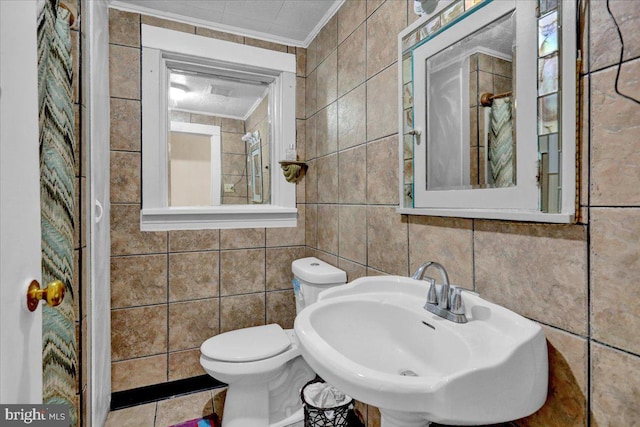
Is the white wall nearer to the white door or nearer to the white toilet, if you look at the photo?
the white toilet

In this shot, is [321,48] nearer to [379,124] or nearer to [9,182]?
[379,124]

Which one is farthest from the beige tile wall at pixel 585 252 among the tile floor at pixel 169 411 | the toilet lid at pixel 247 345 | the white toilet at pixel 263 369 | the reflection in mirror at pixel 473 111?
the tile floor at pixel 169 411

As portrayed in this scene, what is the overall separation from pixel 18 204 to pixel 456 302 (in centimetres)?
102

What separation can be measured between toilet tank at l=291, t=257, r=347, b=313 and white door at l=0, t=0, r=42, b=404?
1126 mm

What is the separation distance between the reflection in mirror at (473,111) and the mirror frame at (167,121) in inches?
→ 44.9

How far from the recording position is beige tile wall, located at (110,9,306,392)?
5.59 feet

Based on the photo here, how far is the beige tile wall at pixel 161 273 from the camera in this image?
5.59 feet

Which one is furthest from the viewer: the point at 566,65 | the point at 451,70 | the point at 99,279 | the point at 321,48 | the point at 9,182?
the point at 321,48

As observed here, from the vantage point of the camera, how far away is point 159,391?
1.78 metres

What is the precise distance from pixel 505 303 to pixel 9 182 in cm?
114

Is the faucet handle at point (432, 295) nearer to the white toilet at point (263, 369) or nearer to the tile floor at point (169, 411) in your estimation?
the white toilet at point (263, 369)

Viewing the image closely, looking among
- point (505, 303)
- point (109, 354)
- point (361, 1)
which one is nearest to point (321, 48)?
point (361, 1)

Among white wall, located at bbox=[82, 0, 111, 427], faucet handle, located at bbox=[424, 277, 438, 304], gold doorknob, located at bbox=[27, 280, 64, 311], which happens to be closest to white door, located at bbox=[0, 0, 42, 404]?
gold doorknob, located at bbox=[27, 280, 64, 311]

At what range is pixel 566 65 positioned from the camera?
2.32 ft
